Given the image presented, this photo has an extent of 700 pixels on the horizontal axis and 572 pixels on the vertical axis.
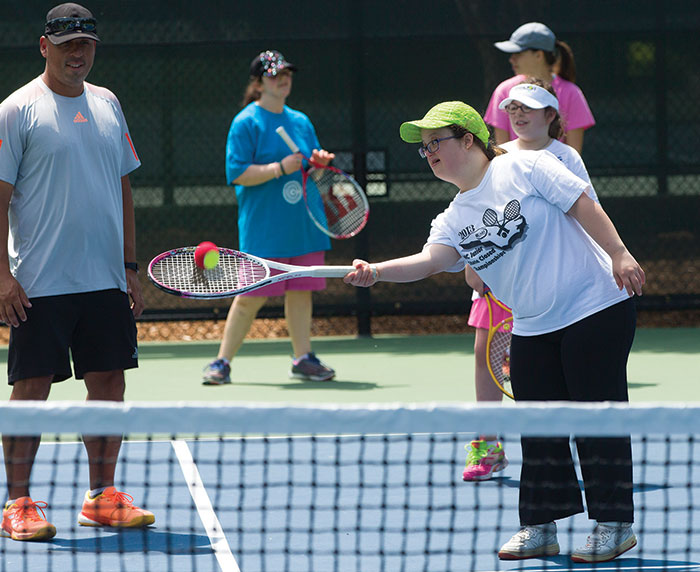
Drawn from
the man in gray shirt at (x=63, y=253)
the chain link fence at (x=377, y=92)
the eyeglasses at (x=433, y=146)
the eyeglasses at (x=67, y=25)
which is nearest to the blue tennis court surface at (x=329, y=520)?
the man in gray shirt at (x=63, y=253)

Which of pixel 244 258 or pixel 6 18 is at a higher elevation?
pixel 6 18

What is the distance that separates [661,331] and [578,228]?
5.08m

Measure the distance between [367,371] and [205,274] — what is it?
290 cm

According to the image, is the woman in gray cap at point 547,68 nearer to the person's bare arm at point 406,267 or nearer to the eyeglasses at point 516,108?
the eyeglasses at point 516,108

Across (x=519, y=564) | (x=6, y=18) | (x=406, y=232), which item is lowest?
(x=519, y=564)

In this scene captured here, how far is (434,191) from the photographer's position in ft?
27.3

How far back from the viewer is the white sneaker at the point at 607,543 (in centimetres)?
363

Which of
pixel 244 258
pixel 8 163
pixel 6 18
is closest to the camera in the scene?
pixel 8 163

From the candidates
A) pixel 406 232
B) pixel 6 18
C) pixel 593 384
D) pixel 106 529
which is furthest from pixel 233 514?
pixel 6 18

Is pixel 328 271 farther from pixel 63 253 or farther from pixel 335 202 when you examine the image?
pixel 335 202

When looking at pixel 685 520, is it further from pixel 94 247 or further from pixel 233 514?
pixel 94 247

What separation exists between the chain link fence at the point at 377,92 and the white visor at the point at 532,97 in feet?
12.6

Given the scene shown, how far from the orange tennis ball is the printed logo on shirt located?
3.62 ft

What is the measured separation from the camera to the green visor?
3.66 m
